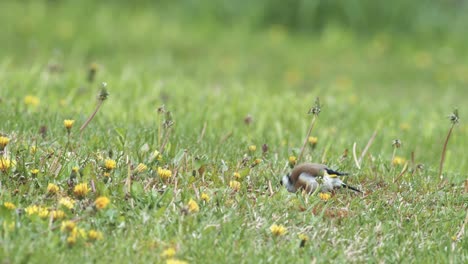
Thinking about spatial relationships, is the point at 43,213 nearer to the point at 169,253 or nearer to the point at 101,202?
the point at 101,202

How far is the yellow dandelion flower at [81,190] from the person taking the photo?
3484 mm

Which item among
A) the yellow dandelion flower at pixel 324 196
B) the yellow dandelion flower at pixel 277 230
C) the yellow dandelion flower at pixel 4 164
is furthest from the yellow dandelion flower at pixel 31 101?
the yellow dandelion flower at pixel 277 230

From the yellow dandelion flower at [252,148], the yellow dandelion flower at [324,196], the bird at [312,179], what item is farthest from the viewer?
the yellow dandelion flower at [252,148]

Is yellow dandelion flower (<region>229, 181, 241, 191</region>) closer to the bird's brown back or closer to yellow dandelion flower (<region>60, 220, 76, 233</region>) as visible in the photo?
the bird's brown back

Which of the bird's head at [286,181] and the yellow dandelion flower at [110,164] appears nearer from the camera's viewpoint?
the yellow dandelion flower at [110,164]

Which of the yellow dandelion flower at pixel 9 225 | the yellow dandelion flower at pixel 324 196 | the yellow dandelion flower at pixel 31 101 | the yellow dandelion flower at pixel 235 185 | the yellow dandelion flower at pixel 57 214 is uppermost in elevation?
the yellow dandelion flower at pixel 324 196

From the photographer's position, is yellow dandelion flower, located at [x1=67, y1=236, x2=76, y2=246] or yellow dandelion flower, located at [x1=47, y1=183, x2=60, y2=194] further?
yellow dandelion flower, located at [x1=47, y1=183, x2=60, y2=194]

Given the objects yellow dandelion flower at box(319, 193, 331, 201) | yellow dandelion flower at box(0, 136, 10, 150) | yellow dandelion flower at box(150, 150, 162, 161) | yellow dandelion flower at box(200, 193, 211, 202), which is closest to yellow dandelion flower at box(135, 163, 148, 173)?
yellow dandelion flower at box(150, 150, 162, 161)

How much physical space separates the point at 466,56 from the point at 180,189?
814cm

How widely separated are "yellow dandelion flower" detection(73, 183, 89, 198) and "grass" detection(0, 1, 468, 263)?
4cm

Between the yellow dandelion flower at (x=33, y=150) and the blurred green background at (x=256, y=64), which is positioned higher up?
the blurred green background at (x=256, y=64)

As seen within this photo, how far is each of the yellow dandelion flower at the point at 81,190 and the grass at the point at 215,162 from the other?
0.04m

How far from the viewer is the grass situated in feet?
10.8

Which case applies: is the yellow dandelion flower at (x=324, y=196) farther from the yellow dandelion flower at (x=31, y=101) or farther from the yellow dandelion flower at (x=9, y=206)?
the yellow dandelion flower at (x=31, y=101)
